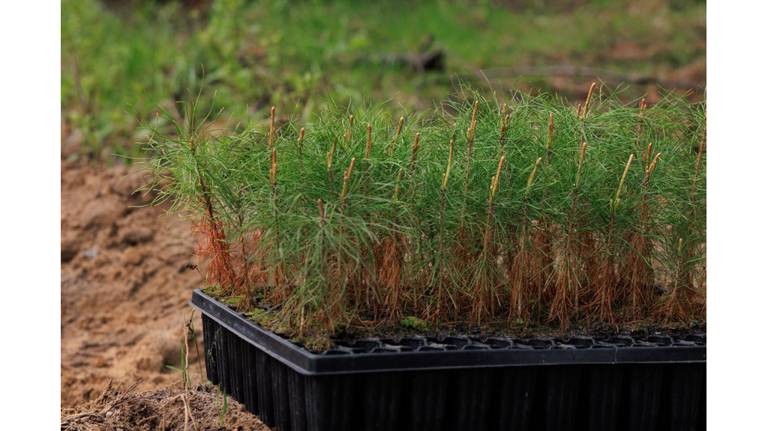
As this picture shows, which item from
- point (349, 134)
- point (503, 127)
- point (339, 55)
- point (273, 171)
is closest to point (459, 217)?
point (503, 127)

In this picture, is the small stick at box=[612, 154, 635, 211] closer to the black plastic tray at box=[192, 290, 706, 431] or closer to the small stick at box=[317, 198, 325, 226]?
the black plastic tray at box=[192, 290, 706, 431]

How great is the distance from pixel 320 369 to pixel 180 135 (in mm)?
978

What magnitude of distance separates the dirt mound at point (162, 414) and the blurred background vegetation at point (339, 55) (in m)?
1.66

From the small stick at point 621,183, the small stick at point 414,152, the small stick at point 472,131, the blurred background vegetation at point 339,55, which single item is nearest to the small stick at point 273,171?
the small stick at point 414,152

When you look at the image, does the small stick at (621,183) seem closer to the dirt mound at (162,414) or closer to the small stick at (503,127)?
the small stick at (503,127)

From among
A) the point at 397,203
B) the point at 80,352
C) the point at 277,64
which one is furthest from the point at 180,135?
the point at 277,64

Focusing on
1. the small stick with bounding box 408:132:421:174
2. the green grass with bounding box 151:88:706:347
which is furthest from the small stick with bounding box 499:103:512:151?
the small stick with bounding box 408:132:421:174

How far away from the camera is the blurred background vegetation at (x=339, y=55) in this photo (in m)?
6.15

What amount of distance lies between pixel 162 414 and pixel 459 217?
42.3 inches

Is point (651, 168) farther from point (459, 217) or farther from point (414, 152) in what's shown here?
point (414, 152)

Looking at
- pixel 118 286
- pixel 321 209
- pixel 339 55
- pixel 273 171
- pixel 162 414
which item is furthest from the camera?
pixel 339 55

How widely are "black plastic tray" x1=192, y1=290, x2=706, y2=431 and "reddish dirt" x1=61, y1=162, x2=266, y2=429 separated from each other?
3.59 ft

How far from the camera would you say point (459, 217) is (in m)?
2.88

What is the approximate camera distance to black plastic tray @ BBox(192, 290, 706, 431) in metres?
2.65
